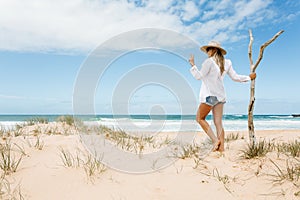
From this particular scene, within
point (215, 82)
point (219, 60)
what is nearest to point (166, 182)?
point (215, 82)

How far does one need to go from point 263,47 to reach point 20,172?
4.01 metres

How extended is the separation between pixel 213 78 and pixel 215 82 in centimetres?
8

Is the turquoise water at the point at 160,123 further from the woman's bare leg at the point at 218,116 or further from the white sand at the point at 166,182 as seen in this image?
the white sand at the point at 166,182

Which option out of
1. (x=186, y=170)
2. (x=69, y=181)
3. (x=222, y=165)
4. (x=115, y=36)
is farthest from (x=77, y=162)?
(x=115, y=36)

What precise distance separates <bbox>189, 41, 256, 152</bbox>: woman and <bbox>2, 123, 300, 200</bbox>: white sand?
858 millimetres

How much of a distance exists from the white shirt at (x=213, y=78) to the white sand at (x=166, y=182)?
1133 millimetres

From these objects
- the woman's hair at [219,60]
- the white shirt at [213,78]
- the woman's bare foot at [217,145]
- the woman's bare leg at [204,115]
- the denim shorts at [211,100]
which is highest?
the woman's hair at [219,60]

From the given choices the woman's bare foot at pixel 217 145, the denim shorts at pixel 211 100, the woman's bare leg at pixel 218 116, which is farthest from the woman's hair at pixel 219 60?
the woman's bare foot at pixel 217 145

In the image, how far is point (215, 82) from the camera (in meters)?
4.42

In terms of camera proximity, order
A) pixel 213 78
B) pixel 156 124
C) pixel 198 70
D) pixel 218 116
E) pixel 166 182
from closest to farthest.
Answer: pixel 166 182 < pixel 198 70 < pixel 213 78 < pixel 218 116 < pixel 156 124

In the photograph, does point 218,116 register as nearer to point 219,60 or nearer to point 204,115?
point 204,115

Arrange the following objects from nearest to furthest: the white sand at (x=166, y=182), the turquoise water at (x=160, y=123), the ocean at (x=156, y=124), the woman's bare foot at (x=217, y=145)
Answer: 1. the white sand at (x=166, y=182)
2. the woman's bare foot at (x=217, y=145)
3. the ocean at (x=156, y=124)
4. the turquoise water at (x=160, y=123)

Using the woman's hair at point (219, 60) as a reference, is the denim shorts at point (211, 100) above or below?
below

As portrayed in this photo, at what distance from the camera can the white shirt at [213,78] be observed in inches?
172
